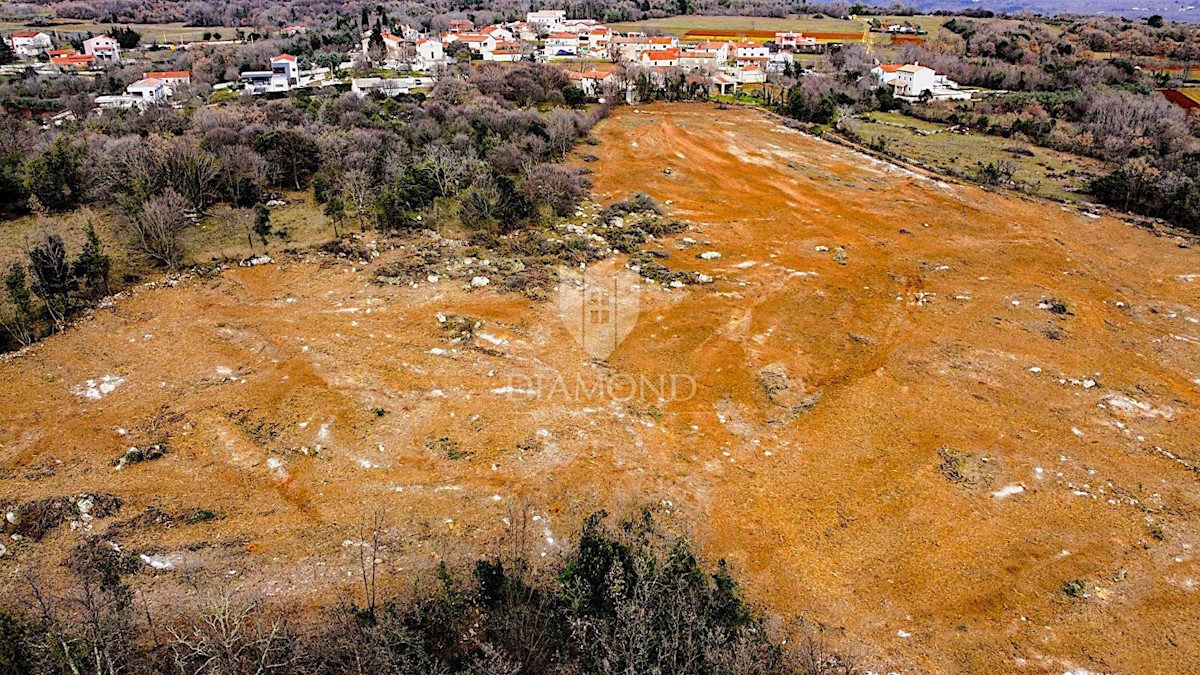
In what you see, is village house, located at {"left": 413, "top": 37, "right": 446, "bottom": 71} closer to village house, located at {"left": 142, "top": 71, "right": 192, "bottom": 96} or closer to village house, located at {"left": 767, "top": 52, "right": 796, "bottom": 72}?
village house, located at {"left": 142, "top": 71, "right": 192, "bottom": 96}

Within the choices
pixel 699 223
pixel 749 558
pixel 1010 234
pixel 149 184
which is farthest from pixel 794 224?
pixel 149 184

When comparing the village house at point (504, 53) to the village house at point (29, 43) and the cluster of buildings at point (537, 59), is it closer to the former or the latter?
the cluster of buildings at point (537, 59)

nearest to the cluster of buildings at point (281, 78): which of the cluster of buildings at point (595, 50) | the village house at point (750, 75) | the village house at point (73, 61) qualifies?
the cluster of buildings at point (595, 50)

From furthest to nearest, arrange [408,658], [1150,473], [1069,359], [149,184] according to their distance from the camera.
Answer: [149,184]
[1069,359]
[1150,473]
[408,658]

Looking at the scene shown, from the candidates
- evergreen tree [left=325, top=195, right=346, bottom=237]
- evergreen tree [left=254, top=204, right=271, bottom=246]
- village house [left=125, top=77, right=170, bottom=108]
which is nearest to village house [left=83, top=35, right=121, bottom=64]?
village house [left=125, top=77, right=170, bottom=108]

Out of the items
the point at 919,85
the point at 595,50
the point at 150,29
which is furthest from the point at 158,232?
the point at 150,29

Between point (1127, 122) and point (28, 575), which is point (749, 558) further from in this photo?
point (1127, 122)
